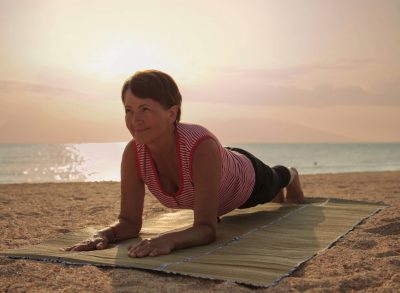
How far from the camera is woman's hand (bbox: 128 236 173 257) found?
97.8 inches

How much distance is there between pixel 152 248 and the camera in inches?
99.0

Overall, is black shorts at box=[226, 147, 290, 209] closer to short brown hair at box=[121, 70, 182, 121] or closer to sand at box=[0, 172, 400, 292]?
sand at box=[0, 172, 400, 292]

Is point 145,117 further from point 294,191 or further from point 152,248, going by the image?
point 294,191

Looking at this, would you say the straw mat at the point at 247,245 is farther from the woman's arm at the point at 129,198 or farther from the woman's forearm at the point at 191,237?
the woman's arm at the point at 129,198

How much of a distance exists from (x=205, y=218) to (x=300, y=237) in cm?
79

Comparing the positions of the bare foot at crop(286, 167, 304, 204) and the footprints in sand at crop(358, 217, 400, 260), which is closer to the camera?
the footprints in sand at crop(358, 217, 400, 260)

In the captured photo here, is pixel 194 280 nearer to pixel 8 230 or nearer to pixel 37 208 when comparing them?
pixel 8 230

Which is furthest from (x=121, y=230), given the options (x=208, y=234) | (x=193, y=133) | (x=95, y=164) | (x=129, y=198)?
(x=95, y=164)

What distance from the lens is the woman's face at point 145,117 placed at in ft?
8.50

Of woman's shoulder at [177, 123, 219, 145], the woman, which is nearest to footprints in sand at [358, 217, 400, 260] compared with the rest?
the woman

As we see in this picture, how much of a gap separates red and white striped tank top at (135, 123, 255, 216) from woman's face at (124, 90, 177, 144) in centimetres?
19

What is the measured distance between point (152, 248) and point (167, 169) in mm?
634

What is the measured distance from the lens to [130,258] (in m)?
Answer: 2.46

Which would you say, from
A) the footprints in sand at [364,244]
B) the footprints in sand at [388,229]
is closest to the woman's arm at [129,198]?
the footprints in sand at [364,244]
